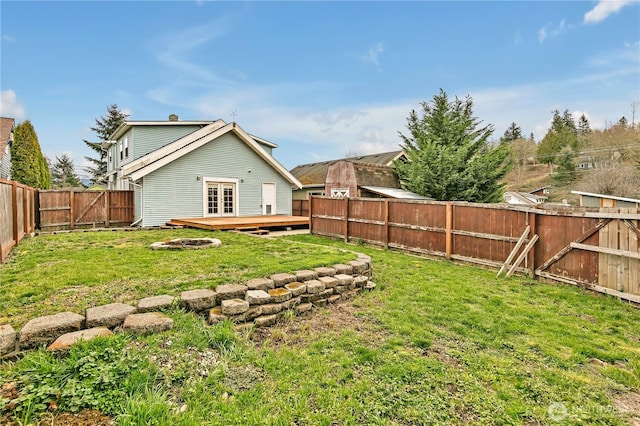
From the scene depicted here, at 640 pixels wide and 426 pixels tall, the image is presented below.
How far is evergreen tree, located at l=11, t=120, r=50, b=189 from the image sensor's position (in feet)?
60.8

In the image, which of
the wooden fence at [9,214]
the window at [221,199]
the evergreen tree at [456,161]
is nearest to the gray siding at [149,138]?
the window at [221,199]

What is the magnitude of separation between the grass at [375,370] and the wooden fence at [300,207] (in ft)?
49.7

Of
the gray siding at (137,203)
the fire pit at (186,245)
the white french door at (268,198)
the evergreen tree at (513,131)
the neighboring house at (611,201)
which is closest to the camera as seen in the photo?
the fire pit at (186,245)

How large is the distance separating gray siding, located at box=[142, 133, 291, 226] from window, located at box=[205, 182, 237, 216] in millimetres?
292

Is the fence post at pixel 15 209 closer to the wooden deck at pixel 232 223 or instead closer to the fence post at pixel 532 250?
the wooden deck at pixel 232 223

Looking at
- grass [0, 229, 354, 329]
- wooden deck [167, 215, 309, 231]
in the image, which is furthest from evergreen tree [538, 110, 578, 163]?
grass [0, 229, 354, 329]

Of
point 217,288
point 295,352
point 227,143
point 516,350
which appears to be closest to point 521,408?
point 516,350

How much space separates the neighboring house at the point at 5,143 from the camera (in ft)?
48.1

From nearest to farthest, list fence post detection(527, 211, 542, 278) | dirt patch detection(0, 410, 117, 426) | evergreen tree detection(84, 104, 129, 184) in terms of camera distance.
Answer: dirt patch detection(0, 410, 117, 426) < fence post detection(527, 211, 542, 278) < evergreen tree detection(84, 104, 129, 184)

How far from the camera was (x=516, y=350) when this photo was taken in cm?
330

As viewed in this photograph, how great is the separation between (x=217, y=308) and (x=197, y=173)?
12071mm

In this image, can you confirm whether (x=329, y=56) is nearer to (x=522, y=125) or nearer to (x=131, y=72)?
(x=131, y=72)

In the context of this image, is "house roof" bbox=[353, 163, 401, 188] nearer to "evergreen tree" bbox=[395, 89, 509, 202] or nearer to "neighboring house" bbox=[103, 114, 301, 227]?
"evergreen tree" bbox=[395, 89, 509, 202]

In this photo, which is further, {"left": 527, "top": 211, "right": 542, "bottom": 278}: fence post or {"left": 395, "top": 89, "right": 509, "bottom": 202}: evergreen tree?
{"left": 395, "top": 89, "right": 509, "bottom": 202}: evergreen tree
